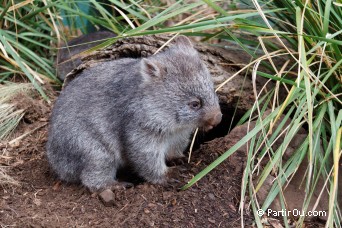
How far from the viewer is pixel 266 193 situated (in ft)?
16.6

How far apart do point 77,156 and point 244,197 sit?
151 centimetres

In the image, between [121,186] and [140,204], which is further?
[121,186]

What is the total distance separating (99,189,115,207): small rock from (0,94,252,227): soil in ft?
0.12

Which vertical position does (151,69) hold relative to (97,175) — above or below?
above

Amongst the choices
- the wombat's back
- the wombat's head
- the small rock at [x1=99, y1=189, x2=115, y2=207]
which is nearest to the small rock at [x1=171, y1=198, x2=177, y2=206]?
the small rock at [x1=99, y1=189, x2=115, y2=207]

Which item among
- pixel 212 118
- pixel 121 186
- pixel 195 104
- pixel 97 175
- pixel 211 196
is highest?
pixel 195 104

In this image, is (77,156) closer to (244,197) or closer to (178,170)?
(178,170)

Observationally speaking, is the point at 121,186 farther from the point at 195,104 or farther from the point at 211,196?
the point at 195,104

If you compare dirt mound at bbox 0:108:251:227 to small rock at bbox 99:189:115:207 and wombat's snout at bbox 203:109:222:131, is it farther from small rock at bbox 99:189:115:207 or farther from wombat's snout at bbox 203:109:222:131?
wombat's snout at bbox 203:109:222:131

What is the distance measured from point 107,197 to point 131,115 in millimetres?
720

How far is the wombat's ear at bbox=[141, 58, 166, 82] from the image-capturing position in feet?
16.7

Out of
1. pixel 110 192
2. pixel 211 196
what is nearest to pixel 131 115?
pixel 110 192

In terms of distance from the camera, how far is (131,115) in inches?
205

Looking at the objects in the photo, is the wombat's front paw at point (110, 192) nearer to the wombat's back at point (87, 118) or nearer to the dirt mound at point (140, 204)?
the dirt mound at point (140, 204)
